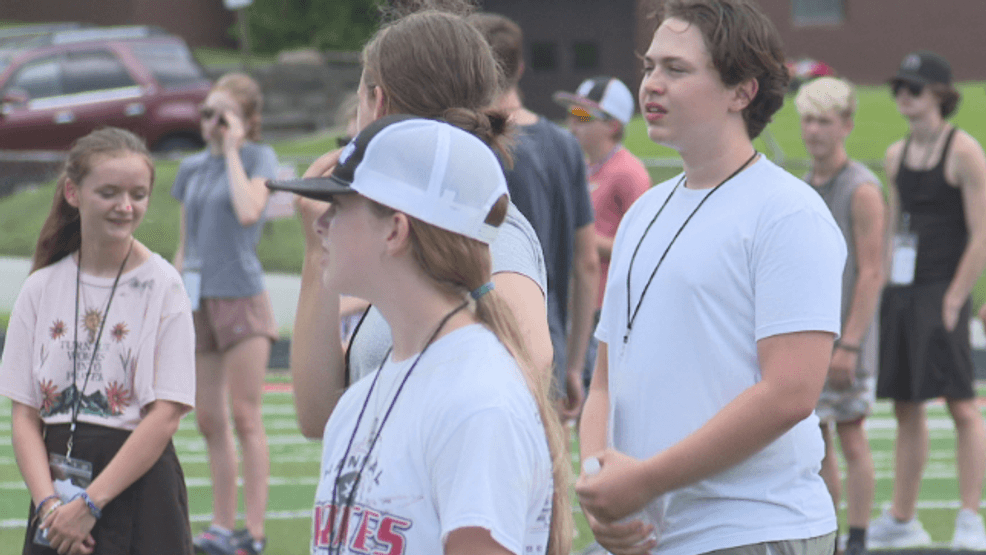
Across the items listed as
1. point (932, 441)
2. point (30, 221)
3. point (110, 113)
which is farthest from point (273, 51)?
point (932, 441)

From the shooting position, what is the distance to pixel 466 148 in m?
2.20

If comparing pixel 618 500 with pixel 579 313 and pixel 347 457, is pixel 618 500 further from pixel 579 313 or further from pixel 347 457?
pixel 579 313

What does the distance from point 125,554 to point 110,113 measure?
666 inches

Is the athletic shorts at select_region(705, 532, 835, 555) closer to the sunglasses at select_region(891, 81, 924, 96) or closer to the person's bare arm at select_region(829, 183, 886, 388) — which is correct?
the person's bare arm at select_region(829, 183, 886, 388)

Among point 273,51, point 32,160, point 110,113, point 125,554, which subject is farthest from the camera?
point 273,51

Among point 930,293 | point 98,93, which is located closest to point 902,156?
point 930,293

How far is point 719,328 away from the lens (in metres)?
2.91

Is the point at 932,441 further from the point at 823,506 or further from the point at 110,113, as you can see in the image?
the point at 110,113

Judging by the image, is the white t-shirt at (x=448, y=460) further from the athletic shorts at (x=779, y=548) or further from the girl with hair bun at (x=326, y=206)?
the athletic shorts at (x=779, y=548)

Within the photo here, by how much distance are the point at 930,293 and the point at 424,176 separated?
4856mm

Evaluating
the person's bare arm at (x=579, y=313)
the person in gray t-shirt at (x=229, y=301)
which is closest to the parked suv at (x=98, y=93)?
the person in gray t-shirt at (x=229, y=301)

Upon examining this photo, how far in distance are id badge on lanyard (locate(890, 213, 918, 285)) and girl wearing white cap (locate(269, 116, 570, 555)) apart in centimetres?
456

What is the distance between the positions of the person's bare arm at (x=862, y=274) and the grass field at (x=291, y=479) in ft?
4.71

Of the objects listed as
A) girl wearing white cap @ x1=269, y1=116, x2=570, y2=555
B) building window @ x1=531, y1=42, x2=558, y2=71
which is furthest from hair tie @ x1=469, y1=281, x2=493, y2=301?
building window @ x1=531, y1=42, x2=558, y2=71
